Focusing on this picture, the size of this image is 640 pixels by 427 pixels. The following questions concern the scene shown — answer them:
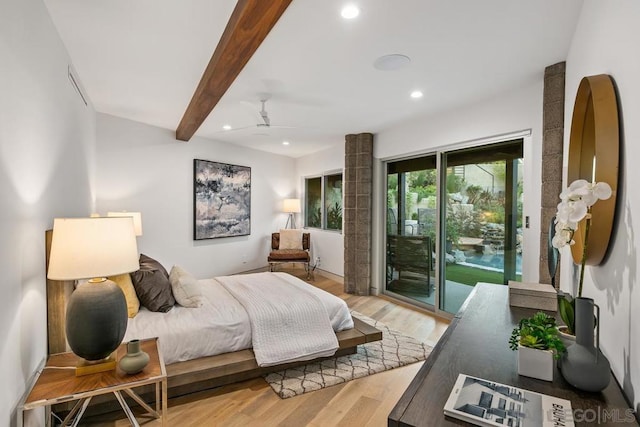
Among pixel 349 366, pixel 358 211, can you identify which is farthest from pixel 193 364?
pixel 358 211

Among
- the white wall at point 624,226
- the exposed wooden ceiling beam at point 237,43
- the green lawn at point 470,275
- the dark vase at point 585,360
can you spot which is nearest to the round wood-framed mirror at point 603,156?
the white wall at point 624,226

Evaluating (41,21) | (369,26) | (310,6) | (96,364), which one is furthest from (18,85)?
(369,26)

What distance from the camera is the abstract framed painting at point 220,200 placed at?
5.24 m

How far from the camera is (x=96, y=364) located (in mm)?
1604

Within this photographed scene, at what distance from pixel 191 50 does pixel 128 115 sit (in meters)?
2.42

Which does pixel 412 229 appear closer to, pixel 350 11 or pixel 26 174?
pixel 350 11

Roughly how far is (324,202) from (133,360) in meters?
4.86

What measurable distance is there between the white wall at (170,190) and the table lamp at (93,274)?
10.5 feet

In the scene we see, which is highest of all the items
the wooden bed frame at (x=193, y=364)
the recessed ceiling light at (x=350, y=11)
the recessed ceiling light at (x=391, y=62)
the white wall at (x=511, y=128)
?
the recessed ceiling light at (x=350, y=11)

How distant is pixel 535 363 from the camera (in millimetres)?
1033

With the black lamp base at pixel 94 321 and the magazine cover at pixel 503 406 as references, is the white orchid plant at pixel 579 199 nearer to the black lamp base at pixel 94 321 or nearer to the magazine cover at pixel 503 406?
the magazine cover at pixel 503 406

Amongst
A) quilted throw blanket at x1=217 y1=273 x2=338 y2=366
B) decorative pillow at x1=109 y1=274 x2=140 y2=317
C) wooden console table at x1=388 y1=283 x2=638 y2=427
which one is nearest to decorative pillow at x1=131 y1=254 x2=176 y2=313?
decorative pillow at x1=109 y1=274 x2=140 y2=317

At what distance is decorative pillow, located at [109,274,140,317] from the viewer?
230 centimetres

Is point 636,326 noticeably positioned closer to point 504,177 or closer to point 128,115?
point 504,177
